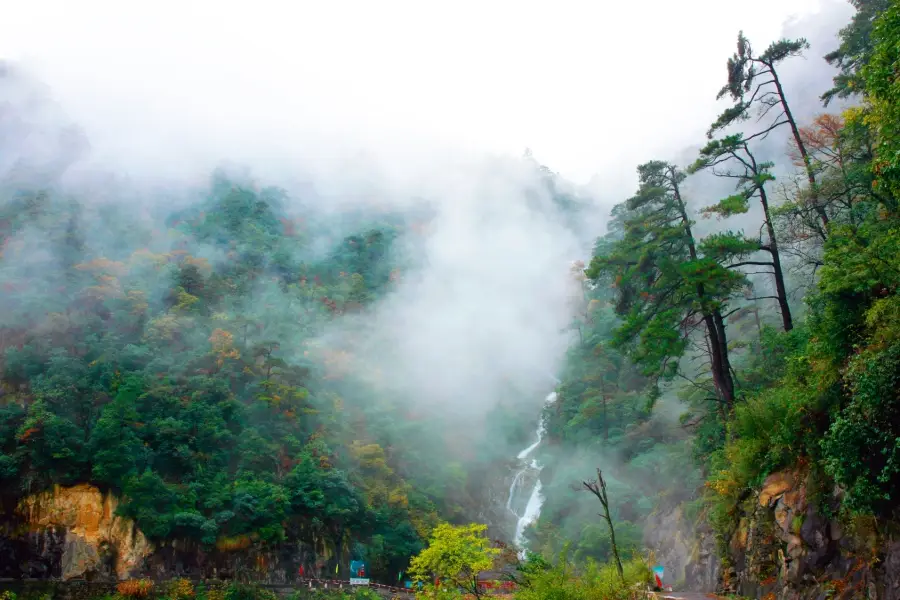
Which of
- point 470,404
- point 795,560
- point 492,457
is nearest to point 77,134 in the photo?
point 470,404

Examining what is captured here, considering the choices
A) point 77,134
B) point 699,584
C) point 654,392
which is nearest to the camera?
point 654,392

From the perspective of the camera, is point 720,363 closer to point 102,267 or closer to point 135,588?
point 135,588

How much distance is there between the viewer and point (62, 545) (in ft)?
87.7

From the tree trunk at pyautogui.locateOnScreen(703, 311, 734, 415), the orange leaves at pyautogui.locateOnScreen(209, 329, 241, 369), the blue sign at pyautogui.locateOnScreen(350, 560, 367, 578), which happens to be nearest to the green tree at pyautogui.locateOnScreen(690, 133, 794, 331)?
the tree trunk at pyautogui.locateOnScreen(703, 311, 734, 415)

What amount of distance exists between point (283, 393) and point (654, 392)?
2679 centimetres

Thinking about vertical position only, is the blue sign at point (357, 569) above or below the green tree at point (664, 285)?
below

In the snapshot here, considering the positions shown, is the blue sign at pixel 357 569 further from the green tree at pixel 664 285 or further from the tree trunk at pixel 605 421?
the green tree at pixel 664 285

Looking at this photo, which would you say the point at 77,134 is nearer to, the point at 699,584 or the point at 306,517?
the point at 306,517

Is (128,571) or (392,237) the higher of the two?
(392,237)

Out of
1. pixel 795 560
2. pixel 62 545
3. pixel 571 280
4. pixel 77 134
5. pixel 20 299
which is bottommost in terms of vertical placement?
pixel 795 560

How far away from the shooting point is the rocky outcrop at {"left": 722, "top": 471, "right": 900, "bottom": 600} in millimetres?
9422

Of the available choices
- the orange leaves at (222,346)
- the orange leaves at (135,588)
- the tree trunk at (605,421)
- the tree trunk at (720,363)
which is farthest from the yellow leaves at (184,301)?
the tree trunk at (720,363)

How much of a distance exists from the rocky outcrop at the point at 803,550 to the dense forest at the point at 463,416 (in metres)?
0.11

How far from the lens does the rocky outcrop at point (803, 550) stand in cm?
942
